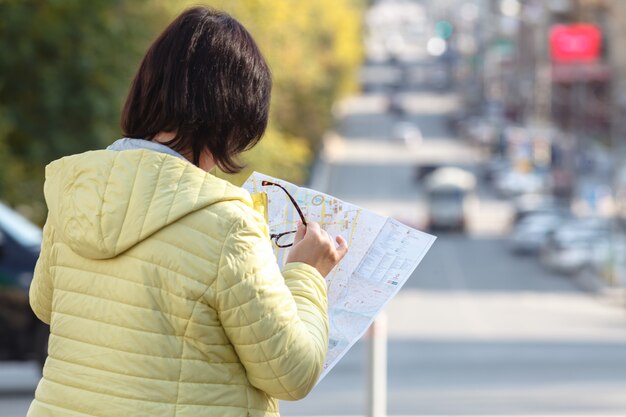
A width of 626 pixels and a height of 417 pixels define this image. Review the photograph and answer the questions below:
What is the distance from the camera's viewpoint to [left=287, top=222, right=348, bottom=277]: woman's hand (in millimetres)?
3150

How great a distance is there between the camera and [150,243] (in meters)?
Result: 2.87

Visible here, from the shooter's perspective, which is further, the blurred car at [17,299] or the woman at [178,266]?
the blurred car at [17,299]

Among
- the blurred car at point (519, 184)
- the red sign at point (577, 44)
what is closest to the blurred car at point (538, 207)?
the blurred car at point (519, 184)

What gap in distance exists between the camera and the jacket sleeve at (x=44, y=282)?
309 cm

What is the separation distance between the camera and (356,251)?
11.1ft

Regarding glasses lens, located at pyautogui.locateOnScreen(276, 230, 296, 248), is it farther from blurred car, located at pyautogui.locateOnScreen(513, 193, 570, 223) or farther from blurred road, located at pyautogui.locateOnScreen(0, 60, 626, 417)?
blurred car, located at pyautogui.locateOnScreen(513, 193, 570, 223)

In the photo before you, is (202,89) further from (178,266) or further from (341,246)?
(341,246)

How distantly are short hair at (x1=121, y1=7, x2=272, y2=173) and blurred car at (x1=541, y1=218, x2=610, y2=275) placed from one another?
47.9 meters

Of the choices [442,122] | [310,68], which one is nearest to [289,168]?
[310,68]

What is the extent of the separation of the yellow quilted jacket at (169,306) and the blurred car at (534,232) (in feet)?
174

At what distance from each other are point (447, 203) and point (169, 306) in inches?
2535

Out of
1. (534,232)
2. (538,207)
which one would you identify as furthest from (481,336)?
(538,207)

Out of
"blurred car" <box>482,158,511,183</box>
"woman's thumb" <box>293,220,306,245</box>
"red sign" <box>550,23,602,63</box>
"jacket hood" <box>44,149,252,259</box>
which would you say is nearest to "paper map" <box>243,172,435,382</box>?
"woman's thumb" <box>293,220,306,245</box>

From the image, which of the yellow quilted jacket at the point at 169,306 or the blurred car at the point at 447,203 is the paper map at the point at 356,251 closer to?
the yellow quilted jacket at the point at 169,306
